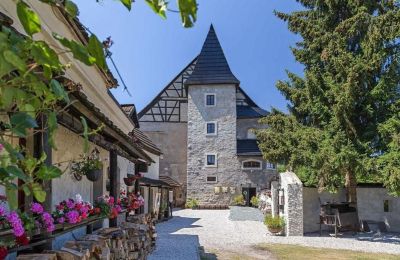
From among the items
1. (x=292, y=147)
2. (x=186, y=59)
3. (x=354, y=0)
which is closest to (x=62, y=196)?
(x=292, y=147)

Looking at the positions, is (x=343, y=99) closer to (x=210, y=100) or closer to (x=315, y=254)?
(x=315, y=254)

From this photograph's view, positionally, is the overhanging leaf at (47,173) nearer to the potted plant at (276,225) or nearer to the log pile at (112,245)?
the log pile at (112,245)

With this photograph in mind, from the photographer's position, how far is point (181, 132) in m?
36.0

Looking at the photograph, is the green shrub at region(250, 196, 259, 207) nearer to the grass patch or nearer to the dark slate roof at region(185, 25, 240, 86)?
the dark slate roof at region(185, 25, 240, 86)

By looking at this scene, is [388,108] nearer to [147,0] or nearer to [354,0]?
[354,0]

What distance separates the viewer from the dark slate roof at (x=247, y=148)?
33.7 metres

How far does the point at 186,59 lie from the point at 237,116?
7.39 metres

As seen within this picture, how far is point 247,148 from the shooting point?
34.3m

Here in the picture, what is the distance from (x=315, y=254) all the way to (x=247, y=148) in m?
23.0

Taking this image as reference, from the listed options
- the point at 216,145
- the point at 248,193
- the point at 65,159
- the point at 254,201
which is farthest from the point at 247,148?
the point at 65,159

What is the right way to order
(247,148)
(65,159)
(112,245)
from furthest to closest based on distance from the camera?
(247,148)
(112,245)
(65,159)

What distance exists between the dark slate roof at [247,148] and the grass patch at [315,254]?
20932 mm

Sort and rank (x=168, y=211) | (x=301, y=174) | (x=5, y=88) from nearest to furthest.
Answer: (x=5, y=88)
(x=301, y=174)
(x=168, y=211)

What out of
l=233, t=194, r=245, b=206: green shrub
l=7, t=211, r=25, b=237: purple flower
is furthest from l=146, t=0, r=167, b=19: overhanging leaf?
l=233, t=194, r=245, b=206: green shrub
